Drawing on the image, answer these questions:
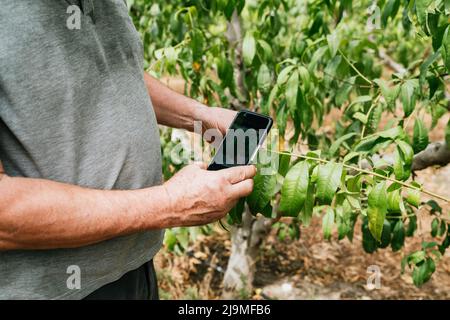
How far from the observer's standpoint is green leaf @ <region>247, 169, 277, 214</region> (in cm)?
119

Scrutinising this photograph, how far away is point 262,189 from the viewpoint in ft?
3.90

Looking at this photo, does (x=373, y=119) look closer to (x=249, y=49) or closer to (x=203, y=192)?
(x=249, y=49)

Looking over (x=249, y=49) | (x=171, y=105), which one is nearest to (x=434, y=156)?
(x=249, y=49)

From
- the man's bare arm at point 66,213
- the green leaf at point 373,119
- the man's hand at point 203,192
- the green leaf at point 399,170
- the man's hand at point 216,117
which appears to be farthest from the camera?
the green leaf at point 373,119

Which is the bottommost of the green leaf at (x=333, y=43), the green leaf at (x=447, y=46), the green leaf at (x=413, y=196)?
the green leaf at (x=413, y=196)

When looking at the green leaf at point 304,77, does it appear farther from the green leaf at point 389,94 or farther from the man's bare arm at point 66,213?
the man's bare arm at point 66,213

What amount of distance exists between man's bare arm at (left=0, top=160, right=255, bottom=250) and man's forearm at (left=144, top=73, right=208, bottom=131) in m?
0.45

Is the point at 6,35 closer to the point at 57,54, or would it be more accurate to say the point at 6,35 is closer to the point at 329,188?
the point at 57,54

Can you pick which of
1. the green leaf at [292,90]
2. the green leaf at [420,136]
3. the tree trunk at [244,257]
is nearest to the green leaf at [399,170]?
the green leaf at [420,136]

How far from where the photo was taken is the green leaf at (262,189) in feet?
3.89

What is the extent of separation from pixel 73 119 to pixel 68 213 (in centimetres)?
22

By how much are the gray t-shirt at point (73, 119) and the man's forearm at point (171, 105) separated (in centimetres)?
24

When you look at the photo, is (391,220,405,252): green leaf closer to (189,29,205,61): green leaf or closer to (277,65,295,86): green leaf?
(277,65,295,86): green leaf

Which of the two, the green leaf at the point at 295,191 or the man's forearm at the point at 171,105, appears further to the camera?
the man's forearm at the point at 171,105
